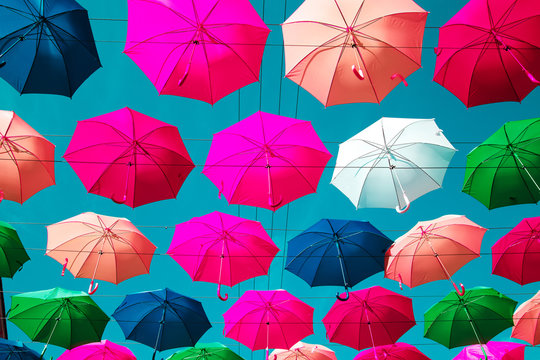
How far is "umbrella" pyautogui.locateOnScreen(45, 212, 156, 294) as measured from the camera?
8438 millimetres

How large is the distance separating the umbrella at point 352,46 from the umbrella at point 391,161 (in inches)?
58.6

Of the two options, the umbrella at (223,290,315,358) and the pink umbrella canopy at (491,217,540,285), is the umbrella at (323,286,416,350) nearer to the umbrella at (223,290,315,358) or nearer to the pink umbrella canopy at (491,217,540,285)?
the umbrella at (223,290,315,358)

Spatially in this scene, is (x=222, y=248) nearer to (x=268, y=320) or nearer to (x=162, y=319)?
(x=268, y=320)

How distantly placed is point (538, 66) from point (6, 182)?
1009 cm

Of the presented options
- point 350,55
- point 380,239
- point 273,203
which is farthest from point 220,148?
point 380,239

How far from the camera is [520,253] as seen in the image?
8906 millimetres

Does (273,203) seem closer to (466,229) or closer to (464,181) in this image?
(464,181)

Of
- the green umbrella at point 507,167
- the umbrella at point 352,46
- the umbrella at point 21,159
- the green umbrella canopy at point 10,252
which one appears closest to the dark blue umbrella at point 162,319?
the green umbrella canopy at point 10,252

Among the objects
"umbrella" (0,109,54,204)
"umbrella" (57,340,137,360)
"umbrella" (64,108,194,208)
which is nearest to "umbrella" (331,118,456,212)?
"umbrella" (64,108,194,208)

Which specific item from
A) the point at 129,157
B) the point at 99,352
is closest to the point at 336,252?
the point at 129,157

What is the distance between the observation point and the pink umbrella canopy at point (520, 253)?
8.54 metres

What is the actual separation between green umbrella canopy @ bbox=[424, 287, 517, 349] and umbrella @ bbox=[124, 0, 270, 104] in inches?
319

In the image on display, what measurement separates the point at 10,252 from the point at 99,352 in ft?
11.5

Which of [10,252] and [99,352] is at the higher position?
[10,252]
